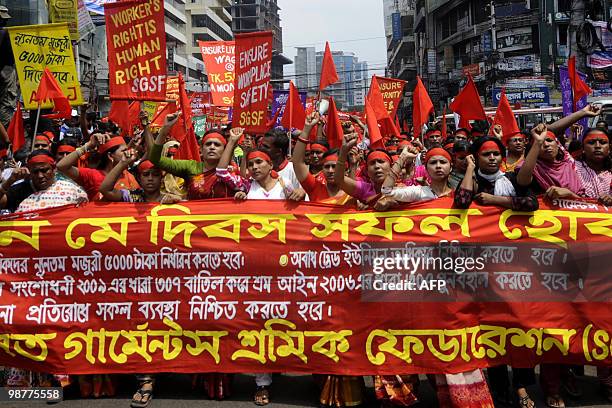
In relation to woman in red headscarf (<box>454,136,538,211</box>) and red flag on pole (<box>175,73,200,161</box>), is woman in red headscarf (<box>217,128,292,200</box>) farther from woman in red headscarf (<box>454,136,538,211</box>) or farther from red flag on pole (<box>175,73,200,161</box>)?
woman in red headscarf (<box>454,136,538,211</box>)

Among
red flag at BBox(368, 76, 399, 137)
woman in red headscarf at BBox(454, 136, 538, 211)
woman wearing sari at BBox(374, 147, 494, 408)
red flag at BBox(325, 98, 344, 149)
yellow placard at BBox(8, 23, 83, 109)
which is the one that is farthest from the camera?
yellow placard at BBox(8, 23, 83, 109)

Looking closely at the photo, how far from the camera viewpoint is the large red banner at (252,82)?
611 cm

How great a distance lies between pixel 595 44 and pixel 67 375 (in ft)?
109

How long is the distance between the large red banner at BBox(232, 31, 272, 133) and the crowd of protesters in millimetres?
699

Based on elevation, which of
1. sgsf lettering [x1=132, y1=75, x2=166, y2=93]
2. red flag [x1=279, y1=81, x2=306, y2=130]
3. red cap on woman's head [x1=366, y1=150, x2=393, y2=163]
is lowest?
red cap on woman's head [x1=366, y1=150, x2=393, y2=163]

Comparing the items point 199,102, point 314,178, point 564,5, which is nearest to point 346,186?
point 314,178

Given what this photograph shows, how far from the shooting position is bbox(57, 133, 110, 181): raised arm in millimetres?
4680

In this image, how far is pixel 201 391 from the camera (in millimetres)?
4648

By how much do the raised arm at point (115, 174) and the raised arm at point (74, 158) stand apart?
284mm

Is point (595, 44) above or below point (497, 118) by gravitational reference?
above

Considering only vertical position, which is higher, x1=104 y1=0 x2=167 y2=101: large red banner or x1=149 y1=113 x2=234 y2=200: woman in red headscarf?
x1=104 y1=0 x2=167 y2=101: large red banner

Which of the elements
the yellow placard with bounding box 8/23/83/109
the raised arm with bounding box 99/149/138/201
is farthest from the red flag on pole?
the yellow placard with bounding box 8/23/83/109

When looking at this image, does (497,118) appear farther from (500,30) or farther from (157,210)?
(500,30)

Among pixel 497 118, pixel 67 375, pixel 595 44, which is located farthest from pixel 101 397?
pixel 595 44
